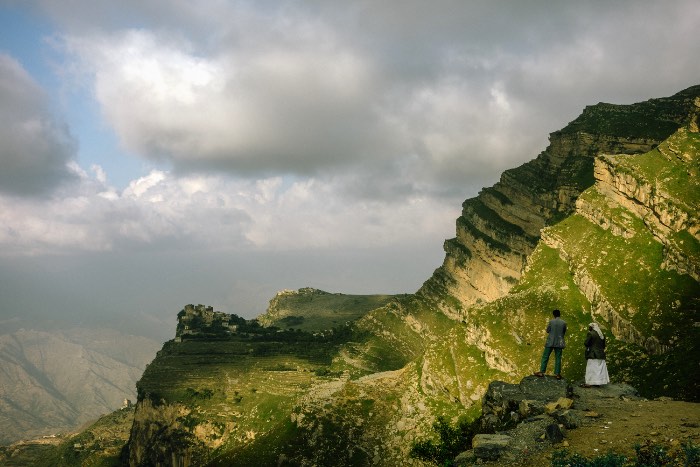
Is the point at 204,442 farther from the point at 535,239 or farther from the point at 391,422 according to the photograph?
the point at 535,239

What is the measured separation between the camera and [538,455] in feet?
83.0

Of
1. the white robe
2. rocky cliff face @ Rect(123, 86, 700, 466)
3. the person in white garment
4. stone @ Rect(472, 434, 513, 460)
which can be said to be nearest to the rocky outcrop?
stone @ Rect(472, 434, 513, 460)

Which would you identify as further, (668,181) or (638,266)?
(668,181)

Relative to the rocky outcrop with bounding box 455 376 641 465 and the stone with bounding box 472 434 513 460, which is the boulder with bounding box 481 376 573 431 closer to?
the rocky outcrop with bounding box 455 376 641 465

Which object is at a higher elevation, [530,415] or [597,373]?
[597,373]

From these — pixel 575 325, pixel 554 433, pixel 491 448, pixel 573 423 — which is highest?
pixel 575 325

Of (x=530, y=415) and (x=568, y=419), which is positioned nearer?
(x=568, y=419)

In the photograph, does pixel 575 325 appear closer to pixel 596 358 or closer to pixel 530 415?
pixel 596 358

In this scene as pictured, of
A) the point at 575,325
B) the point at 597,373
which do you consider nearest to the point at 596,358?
the point at 597,373

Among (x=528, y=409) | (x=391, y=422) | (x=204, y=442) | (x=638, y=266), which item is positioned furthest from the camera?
(x=204, y=442)

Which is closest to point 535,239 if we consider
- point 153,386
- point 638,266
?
point 638,266

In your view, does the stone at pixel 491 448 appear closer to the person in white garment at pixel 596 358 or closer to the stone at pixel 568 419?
the stone at pixel 568 419

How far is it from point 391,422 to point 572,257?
5664 centimetres

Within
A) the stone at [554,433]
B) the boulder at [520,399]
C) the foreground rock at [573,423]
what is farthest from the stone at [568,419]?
the boulder at [520,399]
